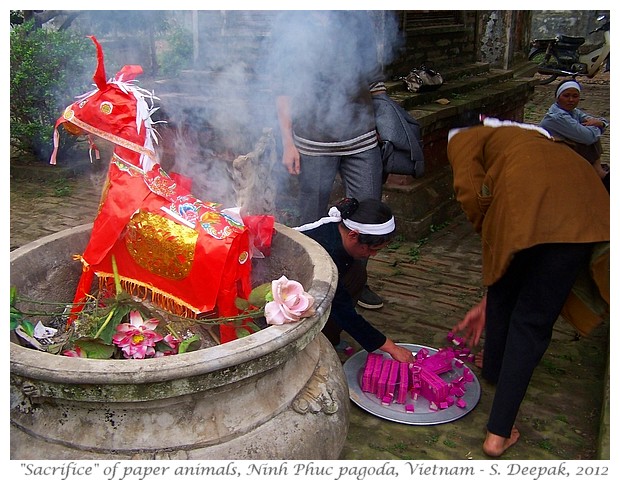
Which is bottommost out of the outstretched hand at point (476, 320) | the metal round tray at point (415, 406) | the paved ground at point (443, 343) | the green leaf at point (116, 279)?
the paved ground at point (443, 343)

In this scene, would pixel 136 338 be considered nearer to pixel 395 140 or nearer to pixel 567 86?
pixel 395 140

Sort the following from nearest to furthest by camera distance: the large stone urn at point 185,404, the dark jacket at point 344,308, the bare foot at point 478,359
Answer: the large stone urn at point 185,404 → the dark jacket at point 344,308 → the bare foot at point 478,359

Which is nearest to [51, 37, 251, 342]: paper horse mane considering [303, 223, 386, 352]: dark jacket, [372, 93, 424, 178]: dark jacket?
[303, 223, 386, 352]: dark jacket

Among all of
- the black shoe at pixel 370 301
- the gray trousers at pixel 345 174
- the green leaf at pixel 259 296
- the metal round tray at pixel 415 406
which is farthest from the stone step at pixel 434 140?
the green leaf at pixel 259 296

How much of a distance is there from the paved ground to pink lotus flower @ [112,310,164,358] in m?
0.98

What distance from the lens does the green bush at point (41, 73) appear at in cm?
631

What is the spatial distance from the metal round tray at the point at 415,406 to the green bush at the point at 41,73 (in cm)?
483

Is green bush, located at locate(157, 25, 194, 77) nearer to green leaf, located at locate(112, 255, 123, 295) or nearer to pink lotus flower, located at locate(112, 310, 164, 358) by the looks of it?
green leaf, located at locate(112, 255, 123, 295)

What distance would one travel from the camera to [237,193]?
3092mm

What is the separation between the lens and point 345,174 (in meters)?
3.66

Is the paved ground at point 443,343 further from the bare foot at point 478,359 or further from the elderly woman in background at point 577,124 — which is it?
the elderly woman in background at point 577,124

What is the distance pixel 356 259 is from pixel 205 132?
70.6 inches

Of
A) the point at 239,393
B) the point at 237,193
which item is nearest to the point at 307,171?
the point at 237,193

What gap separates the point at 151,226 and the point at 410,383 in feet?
4.71
